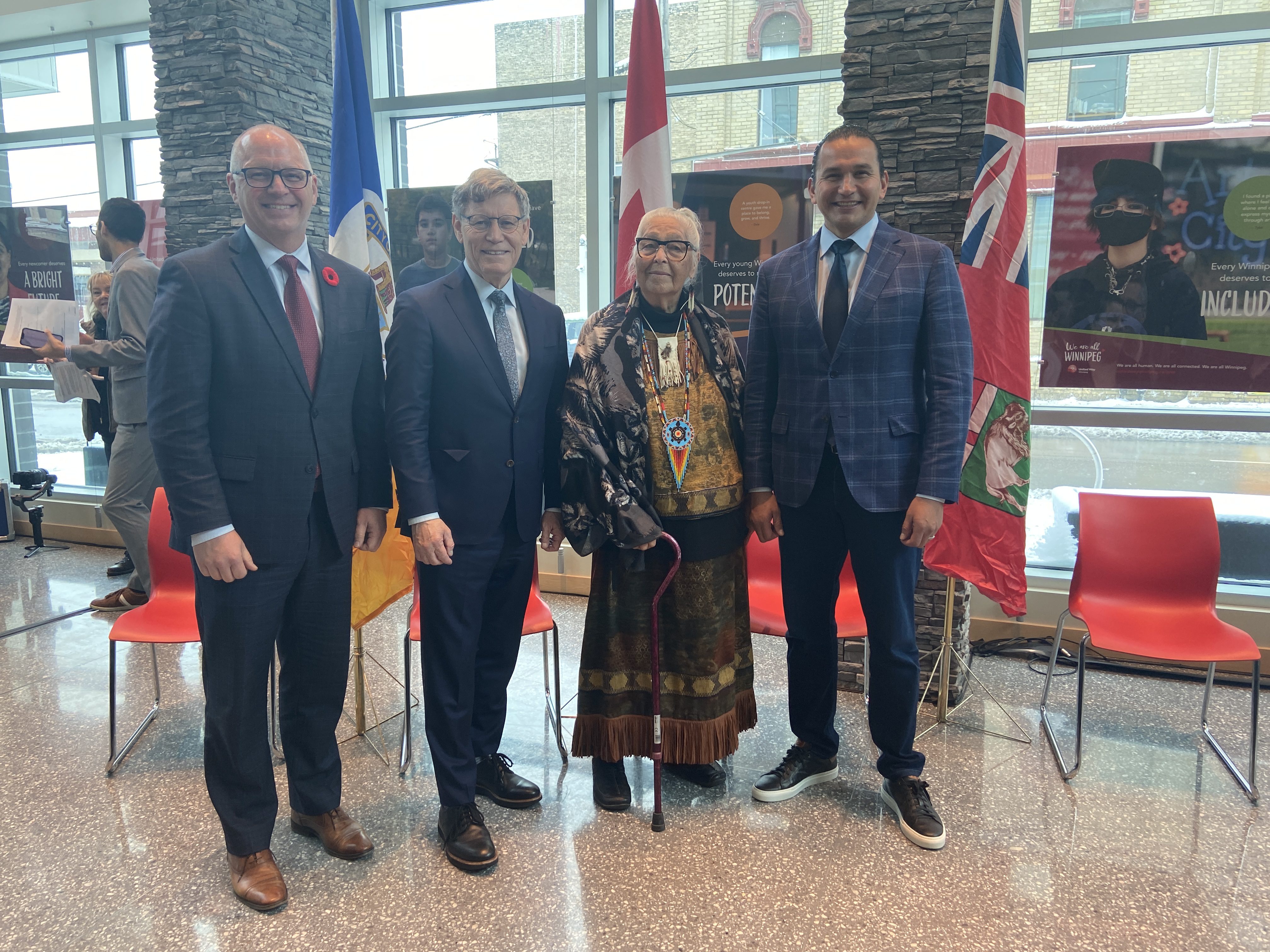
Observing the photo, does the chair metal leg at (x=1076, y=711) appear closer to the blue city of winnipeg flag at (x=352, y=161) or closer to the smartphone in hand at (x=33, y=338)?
the blue city of winnipeg flag at (x=352, y=161)

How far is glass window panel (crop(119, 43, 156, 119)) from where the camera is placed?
5.52 meters

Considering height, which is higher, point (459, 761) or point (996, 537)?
point (996, 537)

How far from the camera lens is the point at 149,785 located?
264 centimetres

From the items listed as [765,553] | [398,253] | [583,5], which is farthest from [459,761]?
[583,5]

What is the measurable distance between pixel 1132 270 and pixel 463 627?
315cm

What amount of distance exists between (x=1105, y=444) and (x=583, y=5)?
3.59 m

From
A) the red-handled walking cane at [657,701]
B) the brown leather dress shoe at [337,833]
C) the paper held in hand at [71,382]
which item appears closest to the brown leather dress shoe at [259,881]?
the brown leather dress shoe at [337,833]

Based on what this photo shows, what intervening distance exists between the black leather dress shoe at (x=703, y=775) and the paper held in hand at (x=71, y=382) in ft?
13.7

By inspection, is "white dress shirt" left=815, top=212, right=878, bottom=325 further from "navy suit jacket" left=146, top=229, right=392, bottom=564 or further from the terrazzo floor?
the terrazzo floor

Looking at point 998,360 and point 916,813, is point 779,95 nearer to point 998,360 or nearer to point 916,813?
point 998,360

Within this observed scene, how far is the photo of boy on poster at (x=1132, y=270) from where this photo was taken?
11.1 ft

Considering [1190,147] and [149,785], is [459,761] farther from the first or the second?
[1190,147]

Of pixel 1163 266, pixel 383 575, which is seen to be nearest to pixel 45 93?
pixel 383 575

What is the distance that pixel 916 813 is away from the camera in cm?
232
